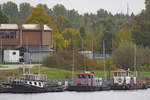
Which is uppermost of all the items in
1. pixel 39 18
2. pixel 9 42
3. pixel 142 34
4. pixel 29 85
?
pixel 39 18

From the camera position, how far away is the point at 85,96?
8606 cm

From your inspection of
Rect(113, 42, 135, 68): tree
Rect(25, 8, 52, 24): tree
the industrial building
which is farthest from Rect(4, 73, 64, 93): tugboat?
Rect(25, 8, 52, 24): tree

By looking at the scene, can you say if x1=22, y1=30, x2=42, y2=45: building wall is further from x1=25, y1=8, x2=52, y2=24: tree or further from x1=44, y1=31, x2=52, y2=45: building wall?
x1=25, y1=8, x2=52, y2=24: tree

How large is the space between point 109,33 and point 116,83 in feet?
276

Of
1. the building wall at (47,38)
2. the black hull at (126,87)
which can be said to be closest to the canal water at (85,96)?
the black hull at (126,87)

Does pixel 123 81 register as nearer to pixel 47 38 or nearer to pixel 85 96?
pixel 85 96

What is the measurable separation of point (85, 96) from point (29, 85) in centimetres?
822

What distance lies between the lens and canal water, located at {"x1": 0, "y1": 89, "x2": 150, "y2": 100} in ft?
270

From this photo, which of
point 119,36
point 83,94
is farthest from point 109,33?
point 83,94

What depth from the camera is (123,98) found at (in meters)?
86.4

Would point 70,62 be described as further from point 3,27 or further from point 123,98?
point 123,98

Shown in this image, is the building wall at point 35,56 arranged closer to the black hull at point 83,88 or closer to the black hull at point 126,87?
the black hull at point 126,87

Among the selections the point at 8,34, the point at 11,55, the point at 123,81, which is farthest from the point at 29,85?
the point at 8,34

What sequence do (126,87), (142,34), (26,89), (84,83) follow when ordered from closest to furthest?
(26,89) < (84,83) < (126,87) < (142,34)
